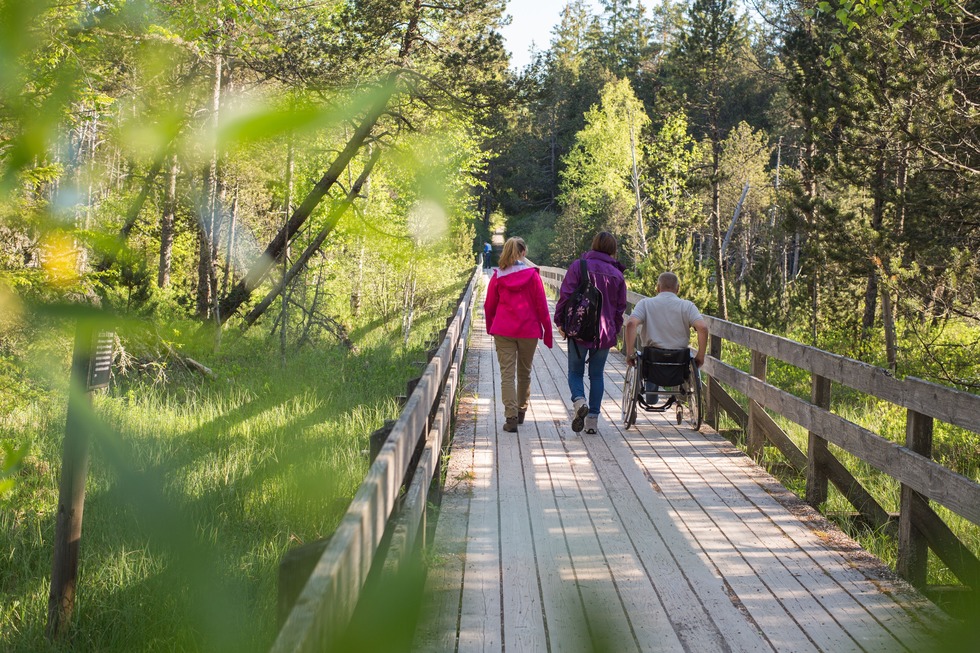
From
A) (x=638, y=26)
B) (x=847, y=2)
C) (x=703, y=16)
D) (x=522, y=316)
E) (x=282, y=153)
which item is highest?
(x=638, y=26)

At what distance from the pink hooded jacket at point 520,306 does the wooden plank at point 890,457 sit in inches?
87.7

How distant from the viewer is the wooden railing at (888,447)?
4.45m

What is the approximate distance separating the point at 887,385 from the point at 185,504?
490cm

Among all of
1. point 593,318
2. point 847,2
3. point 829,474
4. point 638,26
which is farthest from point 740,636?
point 638,26

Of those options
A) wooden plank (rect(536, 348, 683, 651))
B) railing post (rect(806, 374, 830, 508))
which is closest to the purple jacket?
wooden plank (rect(536, 348, 683, 651))

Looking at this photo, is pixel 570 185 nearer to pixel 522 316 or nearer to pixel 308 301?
pixel 308 301

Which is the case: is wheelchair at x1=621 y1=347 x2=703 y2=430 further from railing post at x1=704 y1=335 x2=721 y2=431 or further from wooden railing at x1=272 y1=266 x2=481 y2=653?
wooden railing at x1=272 y1=266 x2=481 y2=653

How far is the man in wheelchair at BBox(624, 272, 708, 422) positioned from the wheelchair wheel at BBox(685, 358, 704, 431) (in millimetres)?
86

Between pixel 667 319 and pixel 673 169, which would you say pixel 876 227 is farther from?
pixel 673 169

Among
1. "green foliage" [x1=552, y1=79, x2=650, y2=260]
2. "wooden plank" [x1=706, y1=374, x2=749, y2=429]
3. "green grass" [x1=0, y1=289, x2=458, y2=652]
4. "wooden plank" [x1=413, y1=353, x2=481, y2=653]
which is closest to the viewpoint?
"green grass" [x1=0, y1=289, x2=458, y2=652]

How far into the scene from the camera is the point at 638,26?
3110 inches

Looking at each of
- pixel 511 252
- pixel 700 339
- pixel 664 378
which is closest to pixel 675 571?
pixel 664 378

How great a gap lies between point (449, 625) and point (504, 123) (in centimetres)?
1219

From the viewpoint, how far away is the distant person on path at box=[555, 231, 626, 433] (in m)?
8.09
